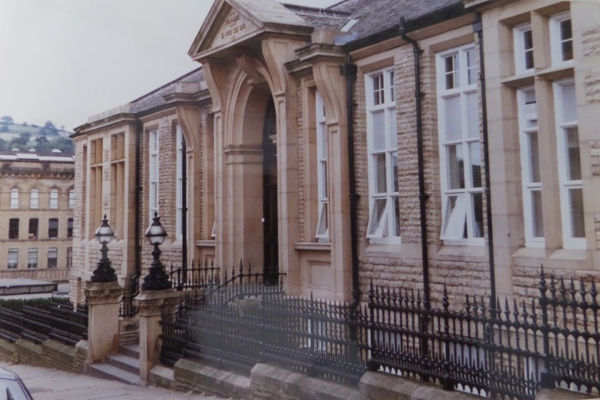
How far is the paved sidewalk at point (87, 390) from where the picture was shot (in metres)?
10.2

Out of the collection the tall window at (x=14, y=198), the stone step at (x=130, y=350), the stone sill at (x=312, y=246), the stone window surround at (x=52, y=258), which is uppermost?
the tall window at (x=14, y=198)

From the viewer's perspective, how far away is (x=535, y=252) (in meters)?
9.05

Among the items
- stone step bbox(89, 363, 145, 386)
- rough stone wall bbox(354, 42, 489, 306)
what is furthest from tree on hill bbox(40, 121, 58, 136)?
rough stone wall bbox(354, 42, 489, 306)

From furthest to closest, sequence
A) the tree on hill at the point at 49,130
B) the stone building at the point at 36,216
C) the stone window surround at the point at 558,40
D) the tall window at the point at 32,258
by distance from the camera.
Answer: the tall window at the point at 32,258 < the stone building at the point at 36,216 < the tree on hill at the point at 49,130 < the stone window surround at the point at 558,40

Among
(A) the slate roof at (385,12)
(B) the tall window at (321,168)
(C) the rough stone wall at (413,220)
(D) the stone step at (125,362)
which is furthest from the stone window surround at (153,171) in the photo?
(C) the rough stone wall at (413,220)

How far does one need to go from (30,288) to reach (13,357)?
34.0 ft

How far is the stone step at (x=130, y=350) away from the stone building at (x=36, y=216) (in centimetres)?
1170

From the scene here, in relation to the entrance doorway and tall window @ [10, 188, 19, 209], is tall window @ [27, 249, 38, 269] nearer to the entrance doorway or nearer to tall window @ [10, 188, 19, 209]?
tall window @ [10, 188, 19, 209]

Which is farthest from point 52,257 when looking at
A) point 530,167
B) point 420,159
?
point 530,167

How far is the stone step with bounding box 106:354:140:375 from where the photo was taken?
1224cm

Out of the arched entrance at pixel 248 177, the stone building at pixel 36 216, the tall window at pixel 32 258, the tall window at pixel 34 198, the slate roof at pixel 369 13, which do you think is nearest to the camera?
the slate roof at pixel 369 13

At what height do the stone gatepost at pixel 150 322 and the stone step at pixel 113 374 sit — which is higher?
the stone gatepost at pixel 150 322

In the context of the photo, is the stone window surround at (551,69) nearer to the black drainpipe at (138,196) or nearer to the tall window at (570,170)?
the tall window at (570,170)

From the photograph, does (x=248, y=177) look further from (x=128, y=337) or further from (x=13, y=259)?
(x=13, y=259)
